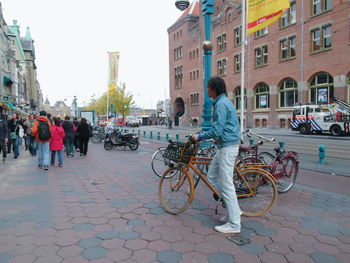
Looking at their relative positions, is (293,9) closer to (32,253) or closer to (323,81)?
(323,81)

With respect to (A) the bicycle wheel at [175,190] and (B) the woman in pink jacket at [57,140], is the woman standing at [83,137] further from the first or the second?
(A) the bicycle wheel at [175,190]

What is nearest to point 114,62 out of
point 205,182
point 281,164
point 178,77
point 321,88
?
point 321,88

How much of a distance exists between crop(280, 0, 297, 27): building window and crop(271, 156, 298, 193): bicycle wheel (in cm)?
2670

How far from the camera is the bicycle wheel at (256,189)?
403cm

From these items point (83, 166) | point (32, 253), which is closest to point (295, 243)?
point (32, 253)

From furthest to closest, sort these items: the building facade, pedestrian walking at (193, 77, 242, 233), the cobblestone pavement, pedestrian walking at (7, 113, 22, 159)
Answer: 1. the building facade
2. pedestrian walking at (7, 113, 22, 159)
3. pedestrian walking at (193, 77, 242, 233)
4. the cobblestone pavement

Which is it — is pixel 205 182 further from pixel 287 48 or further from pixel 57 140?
pixel 287 48

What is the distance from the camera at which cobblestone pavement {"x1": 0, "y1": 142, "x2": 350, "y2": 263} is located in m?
2.96

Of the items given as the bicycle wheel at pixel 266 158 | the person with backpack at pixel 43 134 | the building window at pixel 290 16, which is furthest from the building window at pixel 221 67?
the bicycle wheel at pixel 266 158

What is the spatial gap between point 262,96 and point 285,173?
2843 centimetres

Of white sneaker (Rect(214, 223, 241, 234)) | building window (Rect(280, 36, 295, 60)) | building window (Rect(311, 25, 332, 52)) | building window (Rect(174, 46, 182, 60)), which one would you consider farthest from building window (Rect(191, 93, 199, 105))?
white sneaker (Rect(214, 223, 241, 234))

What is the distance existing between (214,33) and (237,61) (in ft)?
21.7

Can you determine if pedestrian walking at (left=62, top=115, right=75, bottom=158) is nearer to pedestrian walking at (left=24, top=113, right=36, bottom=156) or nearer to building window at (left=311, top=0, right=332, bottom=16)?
pedestrian walking at (left=24, top=113, right=36, bottom=156)

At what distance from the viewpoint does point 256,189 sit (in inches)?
162
